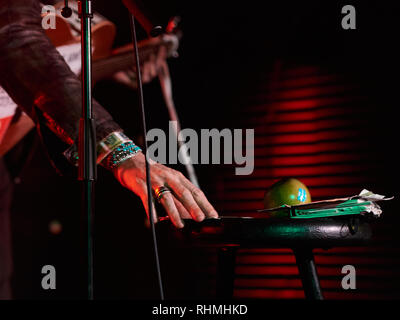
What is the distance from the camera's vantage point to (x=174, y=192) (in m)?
1.13

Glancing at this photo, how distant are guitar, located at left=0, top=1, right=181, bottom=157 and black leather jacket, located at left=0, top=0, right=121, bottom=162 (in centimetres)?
82

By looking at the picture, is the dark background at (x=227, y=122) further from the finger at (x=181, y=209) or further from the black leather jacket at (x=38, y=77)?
the finger at (x=181, y=209)

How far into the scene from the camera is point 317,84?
335 centimetres

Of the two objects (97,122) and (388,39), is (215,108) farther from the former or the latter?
(97,122)

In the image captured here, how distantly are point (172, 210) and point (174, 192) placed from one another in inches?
2.1

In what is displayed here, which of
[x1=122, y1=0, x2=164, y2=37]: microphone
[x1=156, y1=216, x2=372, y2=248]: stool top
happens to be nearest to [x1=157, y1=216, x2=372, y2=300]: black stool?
[x1=156, y1=216, x2=372, y2=248]: stool top

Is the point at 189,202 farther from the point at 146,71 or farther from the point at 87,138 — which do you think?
the point at 146,71

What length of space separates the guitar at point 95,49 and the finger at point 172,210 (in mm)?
1544

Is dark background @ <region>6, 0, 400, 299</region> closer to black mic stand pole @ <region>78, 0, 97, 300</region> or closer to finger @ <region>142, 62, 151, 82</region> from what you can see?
finger @ <region>142, 62, 151, 82</region>

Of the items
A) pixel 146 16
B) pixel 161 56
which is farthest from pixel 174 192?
pixel 161 56

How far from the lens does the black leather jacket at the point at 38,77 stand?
1305 mm
